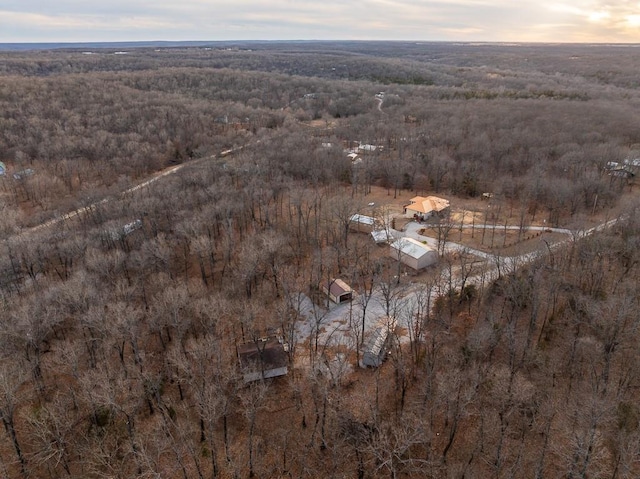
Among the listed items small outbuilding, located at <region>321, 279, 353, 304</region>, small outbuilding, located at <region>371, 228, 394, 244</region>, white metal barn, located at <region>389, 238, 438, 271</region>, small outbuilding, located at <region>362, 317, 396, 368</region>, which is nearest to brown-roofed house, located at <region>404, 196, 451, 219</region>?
small outbuilding, located at <region>371, 228, 394, 244</region>

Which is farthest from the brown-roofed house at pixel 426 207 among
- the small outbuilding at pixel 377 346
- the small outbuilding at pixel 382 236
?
the small outbuilding at pixel 377 346

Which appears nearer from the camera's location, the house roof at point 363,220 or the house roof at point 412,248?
the house roof at point 412,248

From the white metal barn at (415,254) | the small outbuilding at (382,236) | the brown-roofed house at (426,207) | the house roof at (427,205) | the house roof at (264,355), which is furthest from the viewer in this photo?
the house roof at (427,205)

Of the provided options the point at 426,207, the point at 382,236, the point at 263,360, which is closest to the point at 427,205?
the point at 426,207

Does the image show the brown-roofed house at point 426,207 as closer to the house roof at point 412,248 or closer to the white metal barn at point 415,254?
the house roof at point 412,248

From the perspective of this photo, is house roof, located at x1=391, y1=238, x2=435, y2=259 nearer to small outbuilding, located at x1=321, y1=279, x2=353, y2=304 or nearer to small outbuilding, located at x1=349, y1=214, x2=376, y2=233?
small outbuilding, located at x1=349, y1=214, x2=376, y2=233

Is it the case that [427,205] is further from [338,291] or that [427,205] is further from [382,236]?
[338,291]

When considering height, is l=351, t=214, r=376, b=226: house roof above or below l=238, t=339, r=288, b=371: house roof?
above
